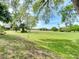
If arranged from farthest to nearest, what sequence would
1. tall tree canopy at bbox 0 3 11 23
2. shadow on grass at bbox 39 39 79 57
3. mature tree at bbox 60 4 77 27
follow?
tall tree canopy at bbox 0 3 11 23 → shadow on grass at bbox 39 39 79 57 → mature tree at bbox 60 4 77 27

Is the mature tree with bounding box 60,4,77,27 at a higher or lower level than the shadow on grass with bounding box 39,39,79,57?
higher

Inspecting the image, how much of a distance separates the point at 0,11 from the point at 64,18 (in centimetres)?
1560

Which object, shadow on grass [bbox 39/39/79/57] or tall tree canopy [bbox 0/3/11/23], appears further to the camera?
tall tree canopy [bbox 0/3/11/23]

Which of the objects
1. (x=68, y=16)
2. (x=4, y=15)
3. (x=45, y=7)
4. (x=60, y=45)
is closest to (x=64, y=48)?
(x=60, y=45)

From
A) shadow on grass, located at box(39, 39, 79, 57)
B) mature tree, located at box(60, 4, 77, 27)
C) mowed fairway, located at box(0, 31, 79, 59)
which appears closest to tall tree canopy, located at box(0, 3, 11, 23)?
mowed fairway, located at box(0, 31, 79, 59)

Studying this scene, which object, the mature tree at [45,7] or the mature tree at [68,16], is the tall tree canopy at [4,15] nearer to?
the mature tree at [68,16]

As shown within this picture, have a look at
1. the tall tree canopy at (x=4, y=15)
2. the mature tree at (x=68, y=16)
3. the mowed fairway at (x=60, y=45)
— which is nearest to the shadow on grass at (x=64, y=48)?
the mowed fairway at (x=60, y=45)

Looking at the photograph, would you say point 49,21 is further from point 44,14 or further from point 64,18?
point 64,18

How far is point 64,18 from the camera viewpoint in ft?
46.3

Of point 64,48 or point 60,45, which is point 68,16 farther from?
point 60,45

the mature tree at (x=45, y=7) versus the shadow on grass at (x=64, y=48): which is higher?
the mature tree at (x=45, y=7)

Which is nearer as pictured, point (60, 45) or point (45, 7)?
point (45, 7)

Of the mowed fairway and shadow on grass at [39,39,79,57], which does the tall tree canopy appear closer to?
the mowed fairway

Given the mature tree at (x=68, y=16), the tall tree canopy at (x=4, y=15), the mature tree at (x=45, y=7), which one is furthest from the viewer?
the tall tree canopy at (x=4, y=15)
